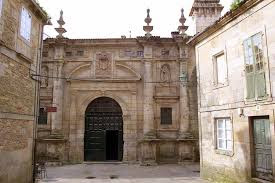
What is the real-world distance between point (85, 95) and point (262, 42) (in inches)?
469

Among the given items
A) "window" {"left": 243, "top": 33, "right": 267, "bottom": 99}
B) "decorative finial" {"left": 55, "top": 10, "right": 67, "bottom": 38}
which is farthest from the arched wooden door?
"window" {"left": 243, "top": 33, "right": 267, "bottom": 99}

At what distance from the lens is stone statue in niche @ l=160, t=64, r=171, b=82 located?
18078mm

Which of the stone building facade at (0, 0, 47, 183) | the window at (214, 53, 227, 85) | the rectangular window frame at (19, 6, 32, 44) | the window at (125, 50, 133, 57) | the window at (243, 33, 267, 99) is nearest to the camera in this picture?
the window at (243, 33, 267, 99)

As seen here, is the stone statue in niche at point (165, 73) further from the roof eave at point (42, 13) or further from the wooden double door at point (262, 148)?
the wooden double door at point (262, 148)

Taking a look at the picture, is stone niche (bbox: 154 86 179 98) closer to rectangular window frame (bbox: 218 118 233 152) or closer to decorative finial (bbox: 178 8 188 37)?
decorative finial (bbox: 178 8 188 37)

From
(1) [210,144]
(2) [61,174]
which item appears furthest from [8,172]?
(1) [210,144]

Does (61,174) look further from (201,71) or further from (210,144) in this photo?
(201,71)

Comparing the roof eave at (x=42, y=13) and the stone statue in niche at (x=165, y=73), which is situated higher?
the roof eave at (x=42, y=13)

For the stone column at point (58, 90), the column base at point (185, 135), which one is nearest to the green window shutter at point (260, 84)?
the column base at point (185, 135)

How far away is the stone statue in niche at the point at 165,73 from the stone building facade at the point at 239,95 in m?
5.73

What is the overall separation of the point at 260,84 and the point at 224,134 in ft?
9.19

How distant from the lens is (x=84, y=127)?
1762cm

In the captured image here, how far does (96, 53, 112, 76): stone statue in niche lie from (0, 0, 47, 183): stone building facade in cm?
630

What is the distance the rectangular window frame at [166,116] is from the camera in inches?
694
